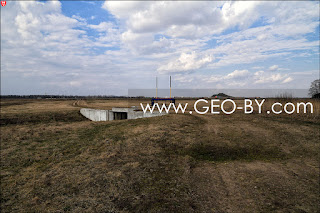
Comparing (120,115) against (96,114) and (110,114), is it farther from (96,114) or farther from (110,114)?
(96,114)

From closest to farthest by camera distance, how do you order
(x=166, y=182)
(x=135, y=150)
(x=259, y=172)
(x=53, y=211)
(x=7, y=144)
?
(x=53, y=211), (x=166, y=182), (x=259, y=172), (x=135, y=150), (x=7, y=144)

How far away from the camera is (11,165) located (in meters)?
9.94

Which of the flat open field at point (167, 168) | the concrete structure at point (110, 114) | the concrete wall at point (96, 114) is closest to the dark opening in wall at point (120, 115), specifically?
the concrete structure at point (110, 114)

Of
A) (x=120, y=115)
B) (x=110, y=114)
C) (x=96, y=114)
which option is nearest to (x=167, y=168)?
(x=110, y=114)

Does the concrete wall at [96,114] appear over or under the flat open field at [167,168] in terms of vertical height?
over

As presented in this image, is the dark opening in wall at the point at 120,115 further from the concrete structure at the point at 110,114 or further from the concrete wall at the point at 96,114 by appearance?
the concrete wall at the point at 96,114

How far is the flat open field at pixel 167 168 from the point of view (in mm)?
6137

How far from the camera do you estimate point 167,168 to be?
843cm

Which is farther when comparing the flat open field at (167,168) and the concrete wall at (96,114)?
A: the concrete wall at (96,114)

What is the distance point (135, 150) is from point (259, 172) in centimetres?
626

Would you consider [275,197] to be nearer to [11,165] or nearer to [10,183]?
Result: [10,183]

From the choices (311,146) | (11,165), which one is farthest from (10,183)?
(311,146)

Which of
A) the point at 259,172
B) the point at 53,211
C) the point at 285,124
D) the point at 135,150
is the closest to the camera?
the point at 53,211

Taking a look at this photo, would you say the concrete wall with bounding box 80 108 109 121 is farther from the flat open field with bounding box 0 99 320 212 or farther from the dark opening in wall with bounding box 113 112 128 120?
the flat open field with bounding box 0 99 320 212
